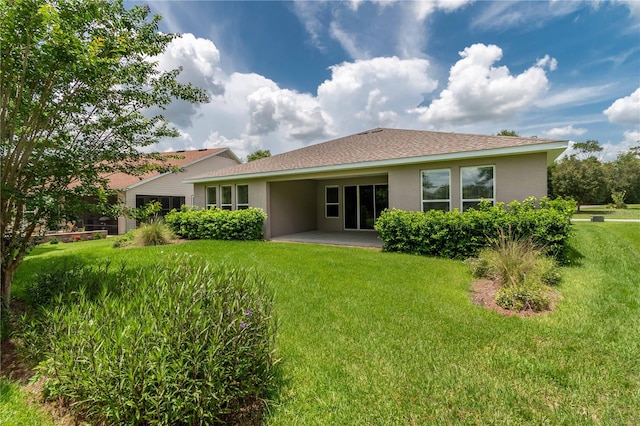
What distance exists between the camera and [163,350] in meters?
2.07

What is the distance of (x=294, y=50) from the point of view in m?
13.2

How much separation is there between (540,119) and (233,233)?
1587 cm

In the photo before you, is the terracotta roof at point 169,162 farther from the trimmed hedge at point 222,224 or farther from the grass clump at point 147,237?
the grass clump at point 147,237

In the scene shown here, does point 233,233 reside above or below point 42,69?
below

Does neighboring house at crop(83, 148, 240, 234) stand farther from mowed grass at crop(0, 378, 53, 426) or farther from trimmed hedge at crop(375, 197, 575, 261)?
mowed grass at crop(0, 378, 53, 426)

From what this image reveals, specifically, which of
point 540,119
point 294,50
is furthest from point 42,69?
point 540,119

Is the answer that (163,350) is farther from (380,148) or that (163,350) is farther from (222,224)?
(380,148)

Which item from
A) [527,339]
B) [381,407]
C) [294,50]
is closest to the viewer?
[381,407]

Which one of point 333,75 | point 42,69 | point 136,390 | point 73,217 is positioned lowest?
point 136,390

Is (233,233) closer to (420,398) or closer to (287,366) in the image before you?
(287,366)

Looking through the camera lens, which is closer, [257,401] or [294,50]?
[257,401]

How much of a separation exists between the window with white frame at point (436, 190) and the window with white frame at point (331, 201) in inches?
232

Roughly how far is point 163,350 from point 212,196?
1364cm

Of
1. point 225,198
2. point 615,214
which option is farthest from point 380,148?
point 615,214
